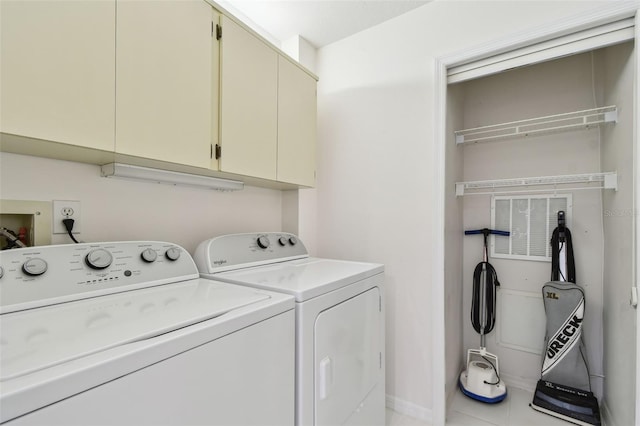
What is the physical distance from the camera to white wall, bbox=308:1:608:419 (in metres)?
1.91

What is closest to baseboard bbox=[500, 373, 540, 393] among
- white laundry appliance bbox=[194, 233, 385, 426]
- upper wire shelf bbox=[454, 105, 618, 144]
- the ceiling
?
white laundry appliance bbox=[194, 233, 385, 426]

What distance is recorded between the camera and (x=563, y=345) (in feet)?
6.73

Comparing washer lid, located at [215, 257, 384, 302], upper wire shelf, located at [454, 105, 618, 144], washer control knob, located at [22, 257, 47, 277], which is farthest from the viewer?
upper wire shelf, located at [454, 105, 618, 144]

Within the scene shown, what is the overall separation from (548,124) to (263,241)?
7.53 feet

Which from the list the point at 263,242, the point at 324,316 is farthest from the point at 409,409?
the point at 263,242

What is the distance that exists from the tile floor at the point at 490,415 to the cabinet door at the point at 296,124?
66.0 inches

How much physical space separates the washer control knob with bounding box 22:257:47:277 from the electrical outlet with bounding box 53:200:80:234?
28 cm

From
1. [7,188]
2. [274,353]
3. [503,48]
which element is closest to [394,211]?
[503,48]

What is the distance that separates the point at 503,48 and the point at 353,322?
173 centimetres

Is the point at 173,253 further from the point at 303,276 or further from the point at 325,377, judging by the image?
the point at 325,377

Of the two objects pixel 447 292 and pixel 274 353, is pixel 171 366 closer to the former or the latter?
pixel 274 353

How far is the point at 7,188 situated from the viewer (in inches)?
42.7

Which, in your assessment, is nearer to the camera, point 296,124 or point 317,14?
point 296,124

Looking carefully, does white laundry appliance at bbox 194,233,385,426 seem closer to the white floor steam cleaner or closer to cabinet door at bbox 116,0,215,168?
cabinet door at bbox 116,0,215,168
